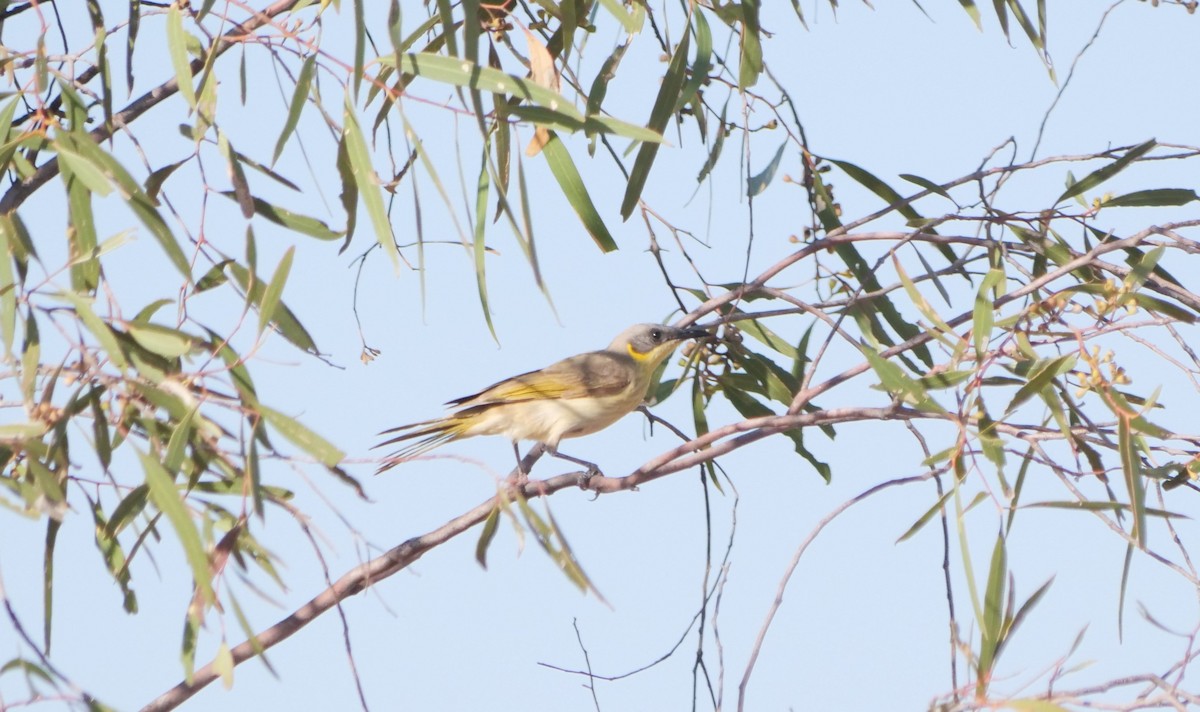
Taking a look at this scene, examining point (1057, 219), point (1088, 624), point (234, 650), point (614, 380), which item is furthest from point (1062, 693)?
point (614, 380)

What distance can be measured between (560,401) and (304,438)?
7.63ft

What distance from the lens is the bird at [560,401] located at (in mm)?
3980

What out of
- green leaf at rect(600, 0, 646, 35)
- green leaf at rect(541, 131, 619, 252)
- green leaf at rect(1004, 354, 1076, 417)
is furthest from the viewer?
green leaf at rect(541, 131, 619, 252)

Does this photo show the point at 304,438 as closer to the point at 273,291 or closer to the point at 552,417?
the point at 273,291

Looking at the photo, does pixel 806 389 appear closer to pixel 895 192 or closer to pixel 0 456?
pixel 895 192

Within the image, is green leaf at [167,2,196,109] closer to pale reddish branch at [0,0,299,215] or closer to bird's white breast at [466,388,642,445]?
pale reddish branch at [0,0,299,215]

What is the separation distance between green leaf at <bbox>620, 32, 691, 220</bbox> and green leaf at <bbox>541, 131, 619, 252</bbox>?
16cm

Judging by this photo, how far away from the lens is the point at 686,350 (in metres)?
3.51

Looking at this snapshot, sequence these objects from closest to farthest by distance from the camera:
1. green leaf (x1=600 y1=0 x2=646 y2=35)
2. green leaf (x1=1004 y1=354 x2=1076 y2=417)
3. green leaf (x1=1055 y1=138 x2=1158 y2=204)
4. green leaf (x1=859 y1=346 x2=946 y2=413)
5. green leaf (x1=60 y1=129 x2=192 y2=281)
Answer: green leaf (x1=60 y1=129 x2=192 y2=281) < green leaf (x1=1004 y1=354 x2=1076 y2=417) < green leaf (x1=859 y1=346 x2=946 y2=413) < green leaf (x1=600 y1=0 x2=646 y2=35) < green leaf (x1=1055 y1=138 x2=1158 y2=204)

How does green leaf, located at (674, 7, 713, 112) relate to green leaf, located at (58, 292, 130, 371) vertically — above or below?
above

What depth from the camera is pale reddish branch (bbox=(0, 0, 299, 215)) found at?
2416 mm

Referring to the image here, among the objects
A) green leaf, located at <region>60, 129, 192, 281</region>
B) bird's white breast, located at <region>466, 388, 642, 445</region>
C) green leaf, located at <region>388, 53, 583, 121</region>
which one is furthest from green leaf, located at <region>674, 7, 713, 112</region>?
bird's white breast, located at <region>466, 388, 642, 445</region>

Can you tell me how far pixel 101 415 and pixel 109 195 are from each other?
45cm

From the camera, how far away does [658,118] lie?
8.27 ft
